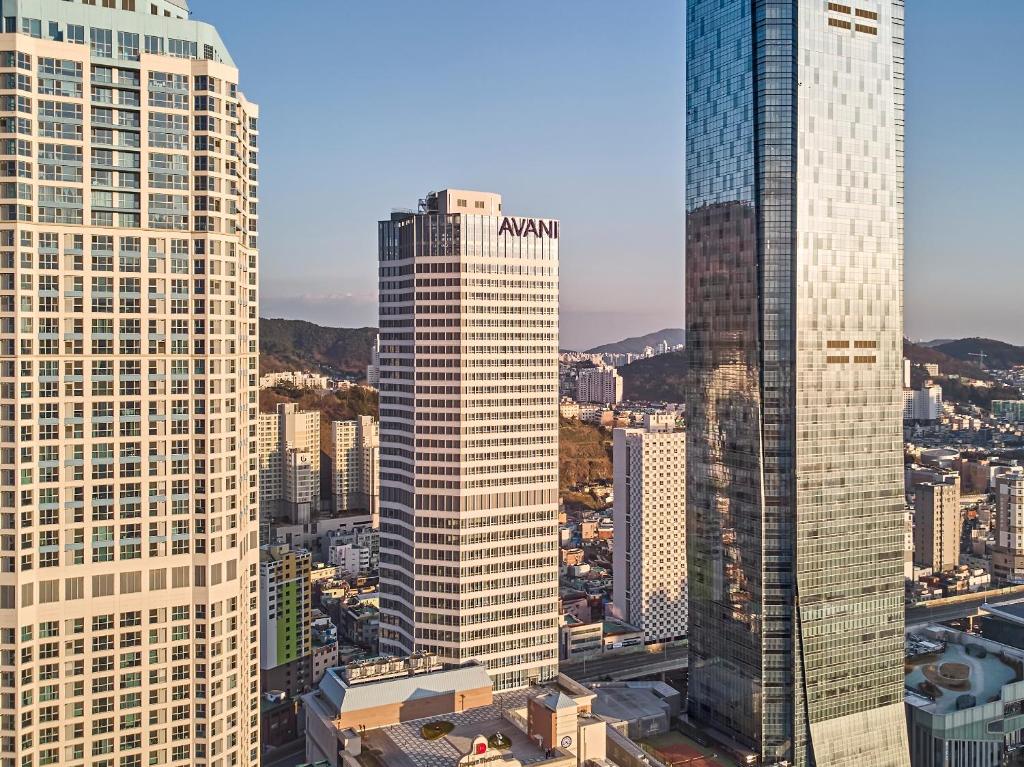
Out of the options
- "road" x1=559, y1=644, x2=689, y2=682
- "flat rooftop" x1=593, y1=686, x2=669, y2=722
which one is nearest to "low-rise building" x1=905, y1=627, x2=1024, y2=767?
"flat rooftop" x1=593, y1=686, x2=669, y2=722

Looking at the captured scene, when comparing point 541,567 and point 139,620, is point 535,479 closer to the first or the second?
point 541,567

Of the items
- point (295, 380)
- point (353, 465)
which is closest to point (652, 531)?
point (353, 465)

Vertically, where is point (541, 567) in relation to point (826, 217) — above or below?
below

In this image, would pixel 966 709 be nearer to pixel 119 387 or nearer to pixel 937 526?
pixel 119 387

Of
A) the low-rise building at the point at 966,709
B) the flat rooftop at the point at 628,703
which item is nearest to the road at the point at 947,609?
the low-rise building at the point at 966,709

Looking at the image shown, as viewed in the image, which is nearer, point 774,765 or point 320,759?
point 320,759

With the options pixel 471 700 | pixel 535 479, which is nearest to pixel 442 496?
pixel 535 479

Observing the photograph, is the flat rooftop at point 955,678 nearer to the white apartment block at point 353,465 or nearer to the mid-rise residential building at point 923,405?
the white apartment block at point 353,465
